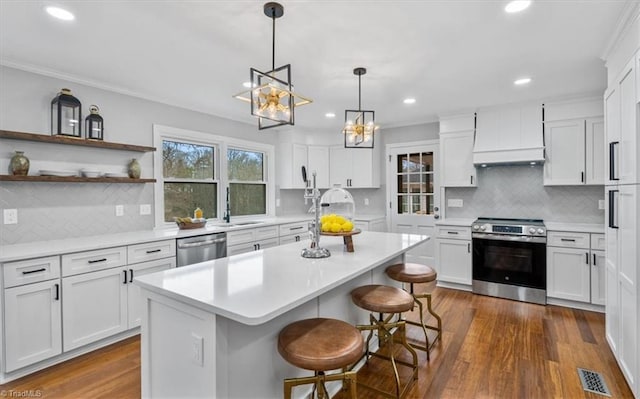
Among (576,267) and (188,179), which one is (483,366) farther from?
(188,179)

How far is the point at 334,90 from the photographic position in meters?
3.56

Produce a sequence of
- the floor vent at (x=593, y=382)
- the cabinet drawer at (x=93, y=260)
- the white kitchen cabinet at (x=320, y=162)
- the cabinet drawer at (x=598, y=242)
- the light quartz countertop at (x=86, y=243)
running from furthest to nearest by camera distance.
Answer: the white kitchen cabinet at (x=320, y=162) < the cabinet drawer at (x=598, y=242) < the cabinet drawer at (x=93, y=260) < the light quartz countertop at (x=86, y=243) < the floor vent at (x=593, y=382)

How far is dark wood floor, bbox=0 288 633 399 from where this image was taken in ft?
7.07

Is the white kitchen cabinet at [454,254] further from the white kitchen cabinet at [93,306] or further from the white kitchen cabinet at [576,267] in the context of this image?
the white kitchen cabinet at [93,306]

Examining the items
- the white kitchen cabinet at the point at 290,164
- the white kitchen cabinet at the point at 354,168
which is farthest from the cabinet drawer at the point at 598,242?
the white kitchen cabinet at the point at 290,164

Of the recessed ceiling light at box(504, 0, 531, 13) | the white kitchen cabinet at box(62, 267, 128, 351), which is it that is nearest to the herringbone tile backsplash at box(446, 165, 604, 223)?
the recessed ceiling light at box(504, 0, 531, 13)

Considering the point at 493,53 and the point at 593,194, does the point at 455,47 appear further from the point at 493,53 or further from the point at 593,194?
the point at 593,194

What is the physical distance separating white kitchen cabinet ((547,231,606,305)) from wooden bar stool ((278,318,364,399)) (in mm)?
3365

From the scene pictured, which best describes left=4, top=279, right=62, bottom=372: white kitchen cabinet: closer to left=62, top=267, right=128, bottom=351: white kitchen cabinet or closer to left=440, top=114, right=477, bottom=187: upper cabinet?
left=62, top=267, right=128, bottom=351: white kitchen cabinet

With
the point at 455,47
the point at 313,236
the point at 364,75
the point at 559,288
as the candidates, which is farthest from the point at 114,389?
the point at 559,288

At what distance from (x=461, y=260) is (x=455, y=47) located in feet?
9.53

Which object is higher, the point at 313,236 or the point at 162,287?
the point at 313,236

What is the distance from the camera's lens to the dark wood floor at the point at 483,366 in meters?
2.15

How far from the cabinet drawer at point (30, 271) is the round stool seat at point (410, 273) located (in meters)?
2.78
